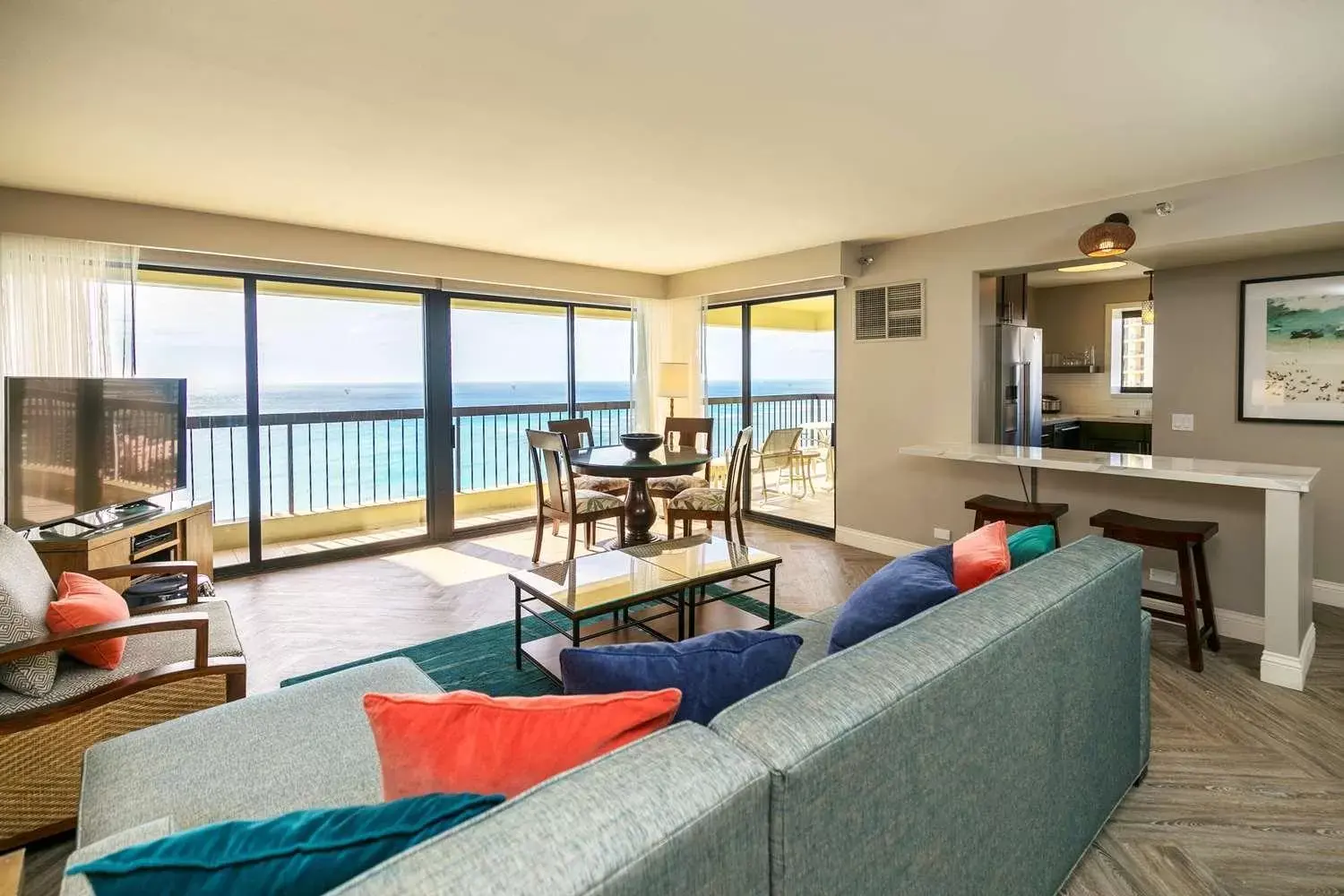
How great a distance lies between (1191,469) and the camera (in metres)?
3.16

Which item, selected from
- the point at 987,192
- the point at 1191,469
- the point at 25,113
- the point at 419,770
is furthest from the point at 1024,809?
the point at 25,113

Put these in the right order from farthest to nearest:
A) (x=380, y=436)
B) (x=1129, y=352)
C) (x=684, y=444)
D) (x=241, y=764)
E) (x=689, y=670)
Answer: (x=1129, y=352) → (x=684, y=444) → (x=380, y=436) → (x=241, y=764) → (x=689, y=670)

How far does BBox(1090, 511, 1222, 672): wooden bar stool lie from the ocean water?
2.89 metres

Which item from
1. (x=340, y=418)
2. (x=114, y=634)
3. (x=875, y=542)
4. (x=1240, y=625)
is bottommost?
(x=1240, y=625)

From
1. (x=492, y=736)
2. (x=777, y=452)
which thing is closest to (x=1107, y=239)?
(x=777, y=452)

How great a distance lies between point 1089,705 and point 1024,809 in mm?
419

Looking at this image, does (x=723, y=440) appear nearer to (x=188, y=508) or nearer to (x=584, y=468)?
(x=584, y=468)

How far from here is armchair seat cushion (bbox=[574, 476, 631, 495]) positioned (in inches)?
203

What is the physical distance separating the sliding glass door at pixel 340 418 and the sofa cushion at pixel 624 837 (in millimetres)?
4761

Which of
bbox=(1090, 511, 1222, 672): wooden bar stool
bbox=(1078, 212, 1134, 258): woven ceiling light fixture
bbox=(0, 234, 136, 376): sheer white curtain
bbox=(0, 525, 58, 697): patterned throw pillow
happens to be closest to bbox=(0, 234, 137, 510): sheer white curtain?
bbox=(0, 234, 136, 376): sheer white curtain

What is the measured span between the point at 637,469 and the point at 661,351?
267 cm

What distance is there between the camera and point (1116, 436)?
6.44m

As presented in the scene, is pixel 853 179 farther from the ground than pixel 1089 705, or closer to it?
farther from the ground

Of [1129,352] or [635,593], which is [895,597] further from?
[1129,352]
